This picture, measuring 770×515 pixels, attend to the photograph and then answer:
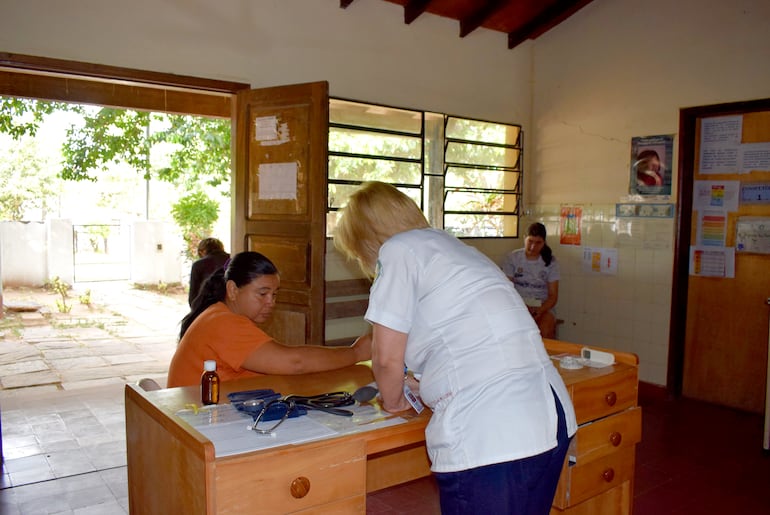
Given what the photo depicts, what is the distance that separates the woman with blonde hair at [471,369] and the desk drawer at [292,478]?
0.23 meters

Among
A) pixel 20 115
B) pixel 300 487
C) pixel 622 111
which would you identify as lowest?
pixel 300 487

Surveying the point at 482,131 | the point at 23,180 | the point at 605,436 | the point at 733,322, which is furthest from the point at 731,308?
the point at 23,180

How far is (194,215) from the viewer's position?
39.3 feet

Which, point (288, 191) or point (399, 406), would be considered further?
point (288, 191)

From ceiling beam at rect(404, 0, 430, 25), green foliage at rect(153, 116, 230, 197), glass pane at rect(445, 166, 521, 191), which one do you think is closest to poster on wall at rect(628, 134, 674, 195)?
glass pane at rect(445, 166, 521, 191)

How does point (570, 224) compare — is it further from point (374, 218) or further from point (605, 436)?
point (374, 218)

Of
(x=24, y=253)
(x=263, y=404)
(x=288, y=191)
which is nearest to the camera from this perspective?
(x=263, y=404)

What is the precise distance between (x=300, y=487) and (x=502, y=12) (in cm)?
497

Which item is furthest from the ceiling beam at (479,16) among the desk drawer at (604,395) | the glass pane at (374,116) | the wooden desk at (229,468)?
the wooden desk at (229,468)

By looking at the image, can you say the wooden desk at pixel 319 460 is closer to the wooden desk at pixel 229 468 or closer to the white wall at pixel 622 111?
the wooden desk at pixel 229 468

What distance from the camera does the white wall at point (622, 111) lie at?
16.0ft

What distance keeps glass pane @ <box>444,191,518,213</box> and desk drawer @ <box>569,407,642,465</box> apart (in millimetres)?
3464

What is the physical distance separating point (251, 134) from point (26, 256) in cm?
923

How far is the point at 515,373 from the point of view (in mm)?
1624
